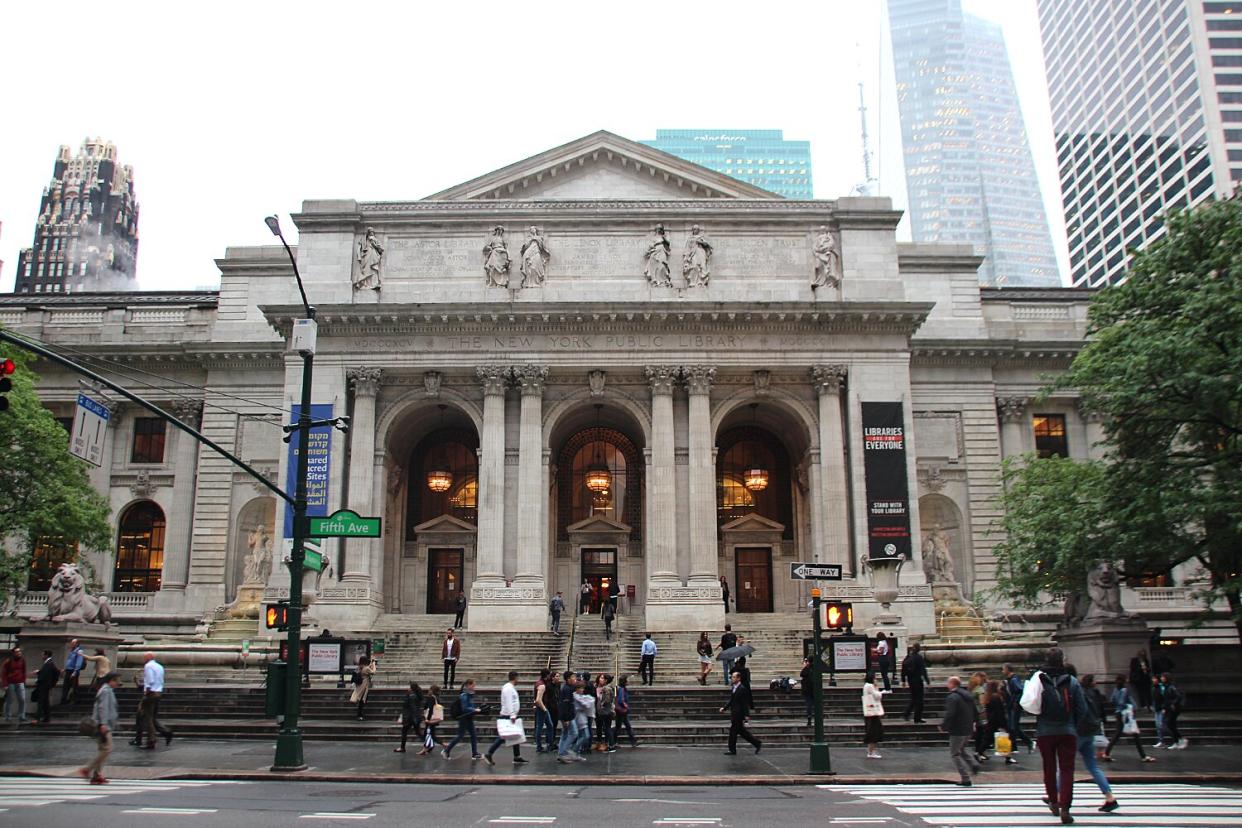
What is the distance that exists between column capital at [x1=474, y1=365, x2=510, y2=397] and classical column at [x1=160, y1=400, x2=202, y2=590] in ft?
50.1

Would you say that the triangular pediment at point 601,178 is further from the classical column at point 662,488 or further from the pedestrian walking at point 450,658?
the pedestrian walking at point 450,658

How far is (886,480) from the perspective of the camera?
133ft

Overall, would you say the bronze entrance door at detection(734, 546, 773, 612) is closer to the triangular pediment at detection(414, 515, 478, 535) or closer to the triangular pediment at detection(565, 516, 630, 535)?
the triangular pediment at detection(565, 516, 630, 535)

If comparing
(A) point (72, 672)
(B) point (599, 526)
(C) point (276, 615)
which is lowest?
(A) point (72, 672)

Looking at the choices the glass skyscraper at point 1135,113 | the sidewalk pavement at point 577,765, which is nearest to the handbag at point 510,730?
the sidewalk pavement at point 577,765

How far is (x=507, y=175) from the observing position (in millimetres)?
46406

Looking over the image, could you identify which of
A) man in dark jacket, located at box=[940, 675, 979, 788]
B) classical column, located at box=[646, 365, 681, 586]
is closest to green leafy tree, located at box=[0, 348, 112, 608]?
classical column, located at box=[646, 365, 681, 586]

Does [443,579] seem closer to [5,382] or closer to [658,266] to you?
[658,266]

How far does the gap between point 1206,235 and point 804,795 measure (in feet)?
63.6

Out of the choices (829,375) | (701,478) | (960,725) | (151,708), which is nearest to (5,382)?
(151,708)

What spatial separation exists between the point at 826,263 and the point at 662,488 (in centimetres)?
1188

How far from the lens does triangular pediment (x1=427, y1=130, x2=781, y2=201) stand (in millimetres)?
46188

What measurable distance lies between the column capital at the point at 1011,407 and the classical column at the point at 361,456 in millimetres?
28589

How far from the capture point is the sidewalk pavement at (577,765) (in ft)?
59.2
